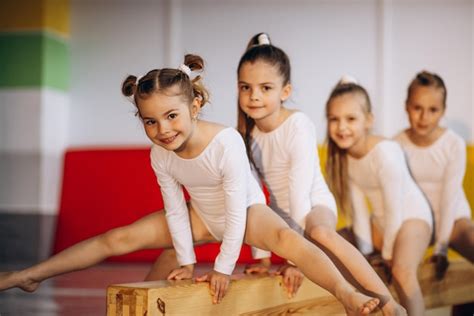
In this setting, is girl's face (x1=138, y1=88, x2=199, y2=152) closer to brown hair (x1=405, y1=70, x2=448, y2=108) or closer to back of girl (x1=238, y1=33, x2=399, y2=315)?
back of girl (x1=238, y1=33, x2=399, y2=315)

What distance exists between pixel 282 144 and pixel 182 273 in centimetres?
45

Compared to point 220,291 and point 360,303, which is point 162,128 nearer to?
point 220,291

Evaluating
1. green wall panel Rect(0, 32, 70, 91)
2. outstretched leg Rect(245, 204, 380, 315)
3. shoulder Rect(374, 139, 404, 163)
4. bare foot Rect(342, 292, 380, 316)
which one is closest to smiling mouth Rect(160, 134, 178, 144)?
outstretched leg Rect(245, 204, 380, 315)

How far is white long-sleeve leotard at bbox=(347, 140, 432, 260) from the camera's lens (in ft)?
7.67

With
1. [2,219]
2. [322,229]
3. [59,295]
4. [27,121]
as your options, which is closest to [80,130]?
[27,121]

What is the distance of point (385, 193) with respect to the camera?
2340 mm

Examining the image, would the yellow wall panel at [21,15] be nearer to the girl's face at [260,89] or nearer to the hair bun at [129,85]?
the girl's face at [260,89]

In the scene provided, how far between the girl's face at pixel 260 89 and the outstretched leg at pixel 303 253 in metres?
0.29

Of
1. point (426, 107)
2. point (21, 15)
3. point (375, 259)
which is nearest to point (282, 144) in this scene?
point (375, 259)

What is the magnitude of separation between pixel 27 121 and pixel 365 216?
1.83 metres

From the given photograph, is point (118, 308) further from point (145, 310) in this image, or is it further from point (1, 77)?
point (1, 77)

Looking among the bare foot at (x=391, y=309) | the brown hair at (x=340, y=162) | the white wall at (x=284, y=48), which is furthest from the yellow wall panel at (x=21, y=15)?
the bare foot at (x=391, y=309)

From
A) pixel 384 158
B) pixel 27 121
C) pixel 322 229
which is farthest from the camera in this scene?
pixel 27 121

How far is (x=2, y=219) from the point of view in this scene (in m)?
3.68
